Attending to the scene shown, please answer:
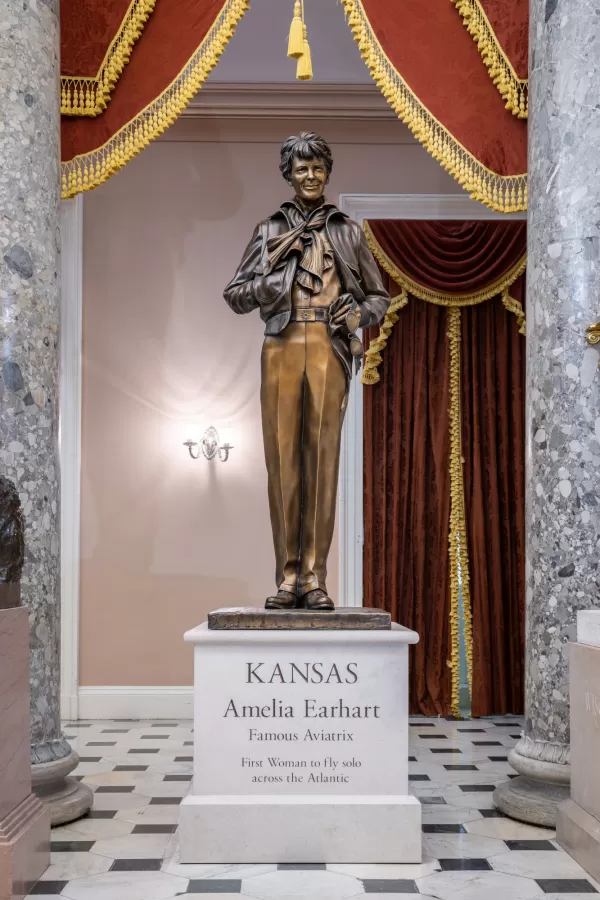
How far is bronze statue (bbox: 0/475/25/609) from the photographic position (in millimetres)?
3664

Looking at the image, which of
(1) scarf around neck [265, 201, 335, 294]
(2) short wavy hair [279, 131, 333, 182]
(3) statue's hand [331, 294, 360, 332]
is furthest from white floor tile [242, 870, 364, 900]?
(2) short wavy hair [279, 131, 333, 182]

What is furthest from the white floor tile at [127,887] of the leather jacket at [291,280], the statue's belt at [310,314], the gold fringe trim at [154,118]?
the gold fringe trim at [154,118]

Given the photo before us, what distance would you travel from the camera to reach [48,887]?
3895 mm

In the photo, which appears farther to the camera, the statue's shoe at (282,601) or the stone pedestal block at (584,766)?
the statue's shoe at (282,601)

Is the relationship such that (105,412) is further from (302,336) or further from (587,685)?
(587,685)

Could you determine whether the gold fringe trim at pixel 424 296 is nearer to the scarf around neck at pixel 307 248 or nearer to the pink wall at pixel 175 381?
the pink wall at pixel 175 381

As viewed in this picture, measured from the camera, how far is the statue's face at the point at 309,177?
4.56m

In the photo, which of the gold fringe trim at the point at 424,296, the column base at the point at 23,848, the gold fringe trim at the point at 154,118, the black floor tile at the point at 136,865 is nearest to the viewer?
the column base at the point at 23,848

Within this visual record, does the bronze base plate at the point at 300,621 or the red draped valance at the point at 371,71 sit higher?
the red draped valance at the point at 371,71

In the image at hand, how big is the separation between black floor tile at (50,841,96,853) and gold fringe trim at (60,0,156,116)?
386cm

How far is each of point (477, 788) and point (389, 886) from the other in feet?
6.37

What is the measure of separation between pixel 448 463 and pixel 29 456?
418cm

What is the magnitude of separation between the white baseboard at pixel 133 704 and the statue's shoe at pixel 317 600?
3.96m

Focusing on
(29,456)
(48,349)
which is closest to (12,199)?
(48,349)
